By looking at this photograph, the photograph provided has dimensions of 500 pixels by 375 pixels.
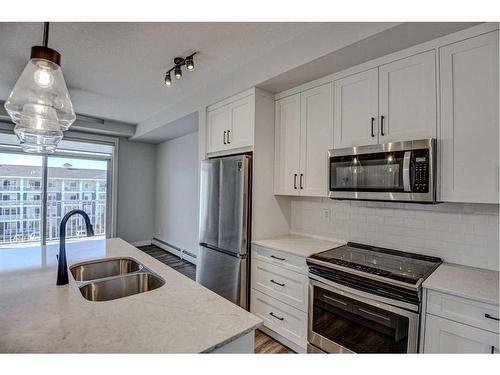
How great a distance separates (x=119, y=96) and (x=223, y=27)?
2.23 m

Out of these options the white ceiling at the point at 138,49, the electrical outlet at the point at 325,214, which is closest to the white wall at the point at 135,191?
the white ceiling at the point at 138,49

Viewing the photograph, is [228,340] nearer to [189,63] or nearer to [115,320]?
[115,320]

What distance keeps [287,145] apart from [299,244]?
97cm

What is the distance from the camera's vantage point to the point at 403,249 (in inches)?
80.6

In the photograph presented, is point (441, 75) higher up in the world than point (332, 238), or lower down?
higher up

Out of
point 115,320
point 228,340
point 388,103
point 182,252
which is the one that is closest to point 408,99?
point 388,103

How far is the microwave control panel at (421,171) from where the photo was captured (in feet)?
5.31

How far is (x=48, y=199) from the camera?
4742 mm

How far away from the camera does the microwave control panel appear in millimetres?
1617

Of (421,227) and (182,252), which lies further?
(182,252)

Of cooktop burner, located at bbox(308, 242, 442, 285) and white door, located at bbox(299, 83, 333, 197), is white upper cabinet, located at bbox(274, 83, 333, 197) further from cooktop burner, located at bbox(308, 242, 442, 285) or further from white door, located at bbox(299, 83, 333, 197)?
cooktop burner, located at bbox(308, 242, 442, 285)

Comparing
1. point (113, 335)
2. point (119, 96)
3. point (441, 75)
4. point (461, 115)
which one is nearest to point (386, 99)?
point (441, 75)

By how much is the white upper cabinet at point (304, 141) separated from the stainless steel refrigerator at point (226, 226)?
1.23 feet

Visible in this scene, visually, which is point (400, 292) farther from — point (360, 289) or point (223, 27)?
Answer: point (223, 27)
